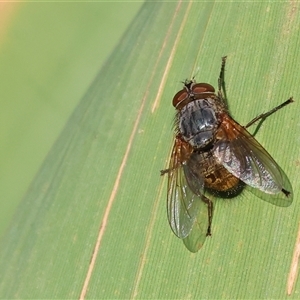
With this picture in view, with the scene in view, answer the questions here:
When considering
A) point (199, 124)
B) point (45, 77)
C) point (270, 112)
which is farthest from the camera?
point (45, 77)

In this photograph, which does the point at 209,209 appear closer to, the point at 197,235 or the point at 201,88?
the point at 197,235

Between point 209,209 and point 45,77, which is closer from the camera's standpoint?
point 209,209

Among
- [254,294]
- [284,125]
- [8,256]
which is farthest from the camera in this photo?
[8,256]

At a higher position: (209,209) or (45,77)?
(45,77)

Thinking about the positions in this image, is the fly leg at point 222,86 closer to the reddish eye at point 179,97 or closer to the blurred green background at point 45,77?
the reddish eye at point 179,97

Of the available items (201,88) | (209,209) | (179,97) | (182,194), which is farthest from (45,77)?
(209,209)

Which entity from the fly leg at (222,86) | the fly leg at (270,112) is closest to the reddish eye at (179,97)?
the fly leg at (222,86)

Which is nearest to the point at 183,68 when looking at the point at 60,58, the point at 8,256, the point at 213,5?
the point at 213,5

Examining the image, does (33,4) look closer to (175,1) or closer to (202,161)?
(175,1)
